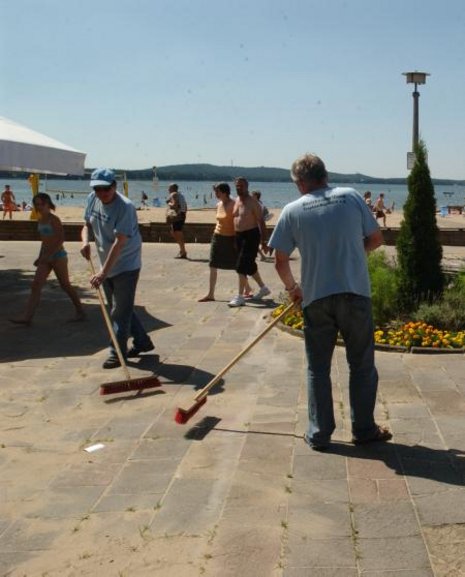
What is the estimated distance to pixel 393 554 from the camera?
10.7ft

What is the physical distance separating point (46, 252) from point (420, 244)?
13.9ft

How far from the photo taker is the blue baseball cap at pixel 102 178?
6.23 metres

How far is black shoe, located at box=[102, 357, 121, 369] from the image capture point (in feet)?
22.0

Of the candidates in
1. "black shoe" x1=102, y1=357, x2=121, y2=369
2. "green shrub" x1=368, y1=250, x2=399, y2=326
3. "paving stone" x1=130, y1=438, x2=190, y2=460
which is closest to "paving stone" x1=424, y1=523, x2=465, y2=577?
"paving stone" x1=130, y1=438, x2=190, y2=460

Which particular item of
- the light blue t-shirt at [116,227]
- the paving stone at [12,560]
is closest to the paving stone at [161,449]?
the paving stone at [12,560]

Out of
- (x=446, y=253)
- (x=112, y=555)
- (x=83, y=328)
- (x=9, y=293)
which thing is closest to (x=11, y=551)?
(x=112, y=555)

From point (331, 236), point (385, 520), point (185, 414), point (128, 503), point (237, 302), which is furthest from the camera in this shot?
point (237, 302)

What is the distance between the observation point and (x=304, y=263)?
14.8 feet

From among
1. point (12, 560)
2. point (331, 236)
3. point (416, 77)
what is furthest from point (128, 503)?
point (416, 77)

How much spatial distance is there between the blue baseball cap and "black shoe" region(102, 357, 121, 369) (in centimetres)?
156

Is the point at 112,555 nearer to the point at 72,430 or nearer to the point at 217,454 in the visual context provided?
the point at 217,454

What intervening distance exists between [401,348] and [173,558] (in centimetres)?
423

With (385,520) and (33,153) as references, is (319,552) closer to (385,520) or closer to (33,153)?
(385,520)

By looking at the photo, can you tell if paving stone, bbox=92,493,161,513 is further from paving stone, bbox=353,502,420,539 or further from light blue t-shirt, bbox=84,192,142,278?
light blue t-shirt, bbox=84,192,142,278
